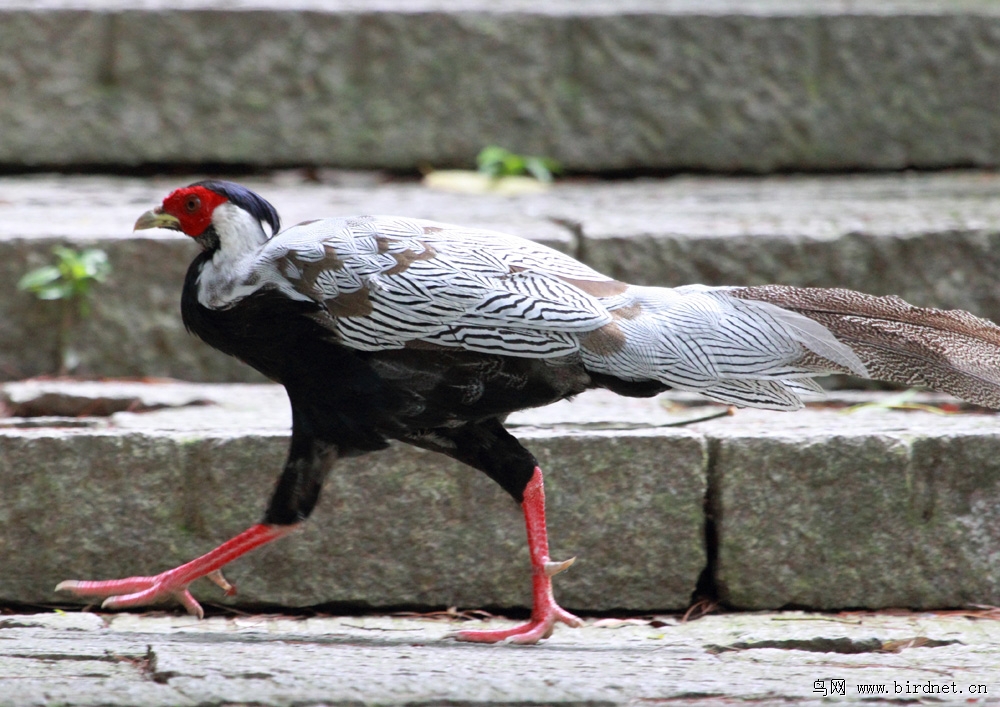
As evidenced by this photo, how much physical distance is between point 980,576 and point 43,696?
215cm

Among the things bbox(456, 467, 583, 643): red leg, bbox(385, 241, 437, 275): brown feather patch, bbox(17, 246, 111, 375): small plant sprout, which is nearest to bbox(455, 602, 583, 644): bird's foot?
bbox(456, 467, 583, 643): red leg

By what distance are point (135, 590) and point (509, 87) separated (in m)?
2.92

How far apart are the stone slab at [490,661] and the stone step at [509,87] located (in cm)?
262

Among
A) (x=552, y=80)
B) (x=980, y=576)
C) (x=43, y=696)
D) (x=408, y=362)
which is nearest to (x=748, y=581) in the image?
(x=980, y=576)

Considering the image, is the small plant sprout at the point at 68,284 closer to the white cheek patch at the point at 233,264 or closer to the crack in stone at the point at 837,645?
the white cheek patch at the point at 233,264

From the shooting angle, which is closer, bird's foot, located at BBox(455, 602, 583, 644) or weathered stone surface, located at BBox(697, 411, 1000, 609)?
bird's foot, located at BBox(455, 602, 583, 644)

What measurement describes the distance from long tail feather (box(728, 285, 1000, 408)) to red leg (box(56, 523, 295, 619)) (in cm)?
121

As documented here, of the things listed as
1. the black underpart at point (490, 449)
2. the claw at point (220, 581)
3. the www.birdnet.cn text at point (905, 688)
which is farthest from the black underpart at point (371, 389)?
the www.birdnet.cn text at point (905, 688)

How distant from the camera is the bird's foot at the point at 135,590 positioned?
2836mm

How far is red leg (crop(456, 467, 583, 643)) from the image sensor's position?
273 centimetres

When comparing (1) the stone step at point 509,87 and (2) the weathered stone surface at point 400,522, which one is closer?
(2) the weathered stone surface at point 400,522

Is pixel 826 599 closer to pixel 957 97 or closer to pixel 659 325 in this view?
pixel 659 325

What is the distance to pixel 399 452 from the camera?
304 centimetres

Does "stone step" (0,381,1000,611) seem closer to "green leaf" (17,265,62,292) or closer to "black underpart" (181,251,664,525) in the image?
"black underpart" (181,251,664,525)
